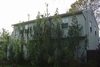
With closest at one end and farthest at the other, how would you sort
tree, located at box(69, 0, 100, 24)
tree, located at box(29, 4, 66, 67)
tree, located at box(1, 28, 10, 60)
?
tree, located at box(29, 4, 66, 67), tree, located at box(1, 28, 10, 60), tree, located at box(69, 0, 100, 24)

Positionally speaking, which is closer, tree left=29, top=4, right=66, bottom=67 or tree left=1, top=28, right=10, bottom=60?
tree left=29, top=4, right=66, bottom=67

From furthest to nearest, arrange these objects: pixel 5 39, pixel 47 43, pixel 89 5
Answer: pixel 89 5
pixel 5 39
pixel 47 43

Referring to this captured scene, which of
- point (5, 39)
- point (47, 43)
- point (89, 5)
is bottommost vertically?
point (47, 43)

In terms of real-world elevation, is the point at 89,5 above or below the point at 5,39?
above

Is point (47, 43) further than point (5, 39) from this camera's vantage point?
No

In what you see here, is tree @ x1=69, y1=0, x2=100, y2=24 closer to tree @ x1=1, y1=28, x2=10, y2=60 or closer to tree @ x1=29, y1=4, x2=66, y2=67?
tree @ x1=29, y1=4, x2=66, y2=67

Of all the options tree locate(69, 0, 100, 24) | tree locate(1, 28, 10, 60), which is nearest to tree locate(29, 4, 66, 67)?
tree locate(1, 28, 10, 60)

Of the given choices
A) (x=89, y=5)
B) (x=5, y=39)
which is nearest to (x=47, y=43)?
(x=5, y=39)

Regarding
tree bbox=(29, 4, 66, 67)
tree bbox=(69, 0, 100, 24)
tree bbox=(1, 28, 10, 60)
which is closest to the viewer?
tree bbox=(29, 4, 66, 67)

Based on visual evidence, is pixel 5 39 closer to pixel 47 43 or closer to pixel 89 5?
pixel 47 43

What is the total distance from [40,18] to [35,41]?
2.59 meters

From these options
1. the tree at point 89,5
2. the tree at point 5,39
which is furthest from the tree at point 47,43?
the tree at point 89,5

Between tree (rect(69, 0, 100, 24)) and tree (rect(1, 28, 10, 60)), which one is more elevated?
tree (rect(69, 0, 100, 24))

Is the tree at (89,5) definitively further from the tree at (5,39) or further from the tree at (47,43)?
the tree at (5,39)
